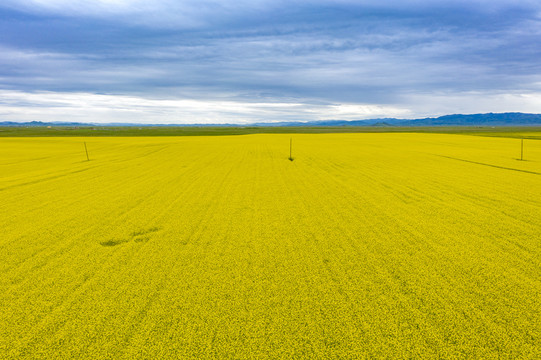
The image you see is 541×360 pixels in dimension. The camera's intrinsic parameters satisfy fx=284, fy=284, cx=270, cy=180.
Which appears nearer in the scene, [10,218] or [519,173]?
[10,218]

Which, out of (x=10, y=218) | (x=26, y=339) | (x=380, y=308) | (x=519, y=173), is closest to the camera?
(x=26, y=339)

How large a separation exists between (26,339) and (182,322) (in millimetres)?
2051

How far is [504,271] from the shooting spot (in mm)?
5434

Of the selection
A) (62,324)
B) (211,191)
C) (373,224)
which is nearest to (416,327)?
(373,224)

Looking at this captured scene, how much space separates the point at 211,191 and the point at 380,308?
932cm

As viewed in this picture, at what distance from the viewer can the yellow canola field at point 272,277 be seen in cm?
375

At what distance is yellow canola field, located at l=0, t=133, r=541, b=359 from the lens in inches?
147

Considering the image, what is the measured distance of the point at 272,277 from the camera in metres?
5.33

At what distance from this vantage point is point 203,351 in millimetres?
3588

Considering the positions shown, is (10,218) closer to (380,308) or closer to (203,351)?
(203,351)

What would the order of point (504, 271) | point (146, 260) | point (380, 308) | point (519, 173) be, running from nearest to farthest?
point (380, 308) < point (504, 271) < point (146, 260) < point (519, 173)

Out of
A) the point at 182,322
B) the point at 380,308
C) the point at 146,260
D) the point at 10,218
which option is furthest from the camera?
the point at 10,218

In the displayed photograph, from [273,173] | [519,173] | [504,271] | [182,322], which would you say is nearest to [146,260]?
[182,322]

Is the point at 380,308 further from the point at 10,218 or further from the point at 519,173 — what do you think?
the point at 519,173
